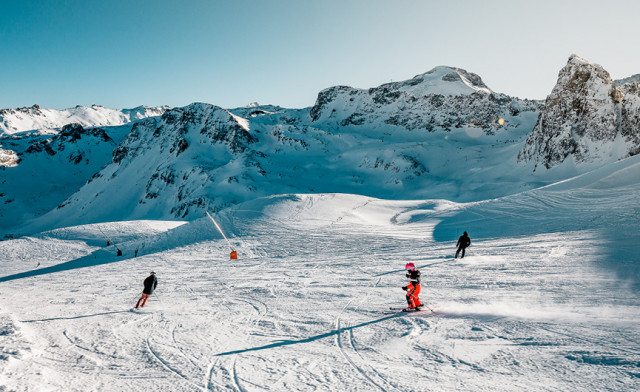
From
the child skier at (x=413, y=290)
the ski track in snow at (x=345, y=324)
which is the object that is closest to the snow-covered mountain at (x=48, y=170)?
the ski track in snow at (x=345, y=324)

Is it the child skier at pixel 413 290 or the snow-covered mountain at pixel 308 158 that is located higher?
the snow-covered mountain at pixel 308 158

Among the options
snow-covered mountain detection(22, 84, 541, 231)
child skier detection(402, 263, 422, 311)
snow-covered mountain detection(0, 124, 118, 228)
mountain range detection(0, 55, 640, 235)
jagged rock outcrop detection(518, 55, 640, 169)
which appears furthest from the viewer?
snow-covered mountain detection(0, 124, 118, 228)

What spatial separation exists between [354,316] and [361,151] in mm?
88310

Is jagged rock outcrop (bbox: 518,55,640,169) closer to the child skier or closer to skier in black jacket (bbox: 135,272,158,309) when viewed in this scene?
the child skier

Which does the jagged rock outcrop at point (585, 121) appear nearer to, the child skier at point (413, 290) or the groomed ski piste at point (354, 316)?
the groomed ski piste at point (354, 316)

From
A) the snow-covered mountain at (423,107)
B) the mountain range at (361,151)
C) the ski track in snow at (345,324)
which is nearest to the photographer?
the ski track in snow at (345,324)

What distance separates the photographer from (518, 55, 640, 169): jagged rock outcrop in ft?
184

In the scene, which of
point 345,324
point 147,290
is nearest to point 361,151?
point 147,290

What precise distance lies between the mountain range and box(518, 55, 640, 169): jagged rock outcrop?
0.20 m

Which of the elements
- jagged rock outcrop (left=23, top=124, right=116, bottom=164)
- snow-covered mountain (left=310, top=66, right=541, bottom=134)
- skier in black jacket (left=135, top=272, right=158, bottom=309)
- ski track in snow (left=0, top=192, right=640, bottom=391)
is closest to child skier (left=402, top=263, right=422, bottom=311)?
ski track in snow (left=0, top=192, right=640, bottom=391)

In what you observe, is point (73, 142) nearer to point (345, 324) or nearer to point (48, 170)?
point (48, 170)

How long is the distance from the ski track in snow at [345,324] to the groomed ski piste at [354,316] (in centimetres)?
5

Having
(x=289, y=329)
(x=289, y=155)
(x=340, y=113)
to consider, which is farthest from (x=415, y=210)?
(x=340, y=113)

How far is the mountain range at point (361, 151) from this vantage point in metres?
61.8
